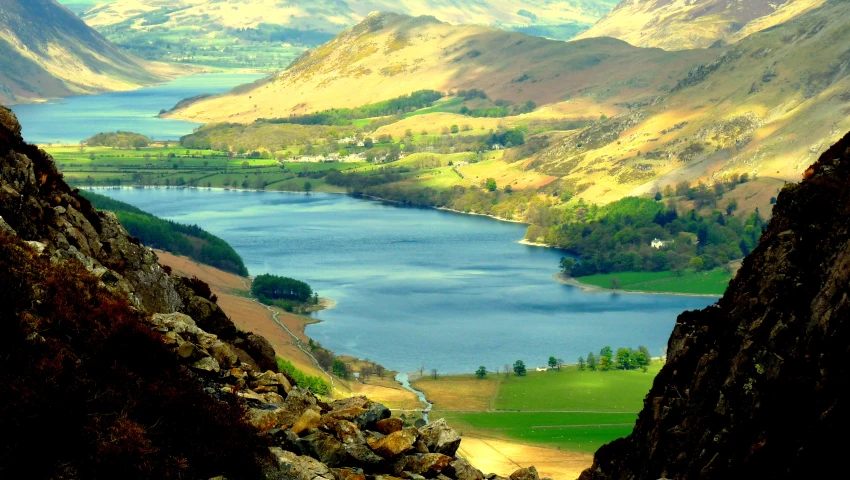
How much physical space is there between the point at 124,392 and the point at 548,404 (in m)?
89.6

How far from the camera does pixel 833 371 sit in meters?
18.4

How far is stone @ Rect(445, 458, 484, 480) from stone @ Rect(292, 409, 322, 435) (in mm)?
2625

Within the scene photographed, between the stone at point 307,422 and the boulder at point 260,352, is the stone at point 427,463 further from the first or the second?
the boulder at point 260,352

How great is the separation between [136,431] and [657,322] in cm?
13737

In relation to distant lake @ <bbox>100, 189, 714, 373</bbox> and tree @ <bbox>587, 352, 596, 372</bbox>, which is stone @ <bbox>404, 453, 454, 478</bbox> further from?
tree @ <bbox>587, 352, 596, 372</bbox>

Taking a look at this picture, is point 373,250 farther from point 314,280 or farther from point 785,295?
point 785,295

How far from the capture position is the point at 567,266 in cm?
19450

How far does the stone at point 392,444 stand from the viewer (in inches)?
906

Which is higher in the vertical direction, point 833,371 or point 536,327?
point 833,371

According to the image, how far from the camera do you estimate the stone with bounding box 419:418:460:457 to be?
79.5ft

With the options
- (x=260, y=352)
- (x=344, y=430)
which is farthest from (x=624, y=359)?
(x=344, y=430)

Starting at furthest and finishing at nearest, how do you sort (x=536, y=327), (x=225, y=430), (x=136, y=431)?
1. (x=536, y=327)
2. (x=225, y=430)
3. (x=136, y=431)

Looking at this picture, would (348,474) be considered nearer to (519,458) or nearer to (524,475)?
(524,475)

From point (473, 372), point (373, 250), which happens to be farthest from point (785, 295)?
point (373, 250)
